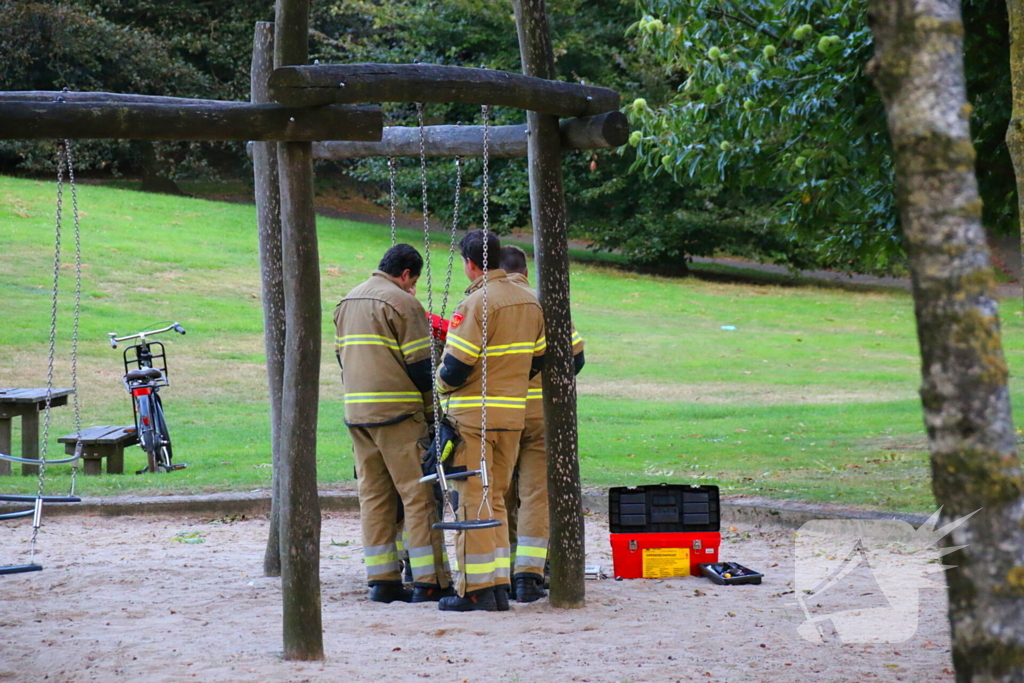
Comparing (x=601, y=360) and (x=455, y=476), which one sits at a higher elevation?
(x=455, y=476)

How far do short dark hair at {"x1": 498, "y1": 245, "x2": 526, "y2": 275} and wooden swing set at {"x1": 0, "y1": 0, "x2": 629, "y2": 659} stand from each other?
15.1 inches

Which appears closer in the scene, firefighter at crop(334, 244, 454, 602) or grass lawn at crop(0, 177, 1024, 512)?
firefighter at crop(334, 244, 454, 602)

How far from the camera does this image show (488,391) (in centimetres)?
638

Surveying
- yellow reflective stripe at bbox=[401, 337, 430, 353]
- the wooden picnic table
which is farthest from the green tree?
the wooden picnic table

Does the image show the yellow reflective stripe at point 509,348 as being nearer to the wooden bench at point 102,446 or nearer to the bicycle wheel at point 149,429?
the bicycle wheel at point 149,429

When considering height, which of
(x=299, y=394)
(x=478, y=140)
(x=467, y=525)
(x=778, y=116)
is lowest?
(x=467, y=525)

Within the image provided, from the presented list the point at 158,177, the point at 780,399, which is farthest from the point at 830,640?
the point at 158,177

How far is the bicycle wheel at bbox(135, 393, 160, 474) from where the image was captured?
34.5ft

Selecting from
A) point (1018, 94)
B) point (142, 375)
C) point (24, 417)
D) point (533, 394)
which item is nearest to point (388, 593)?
point (533, 394)

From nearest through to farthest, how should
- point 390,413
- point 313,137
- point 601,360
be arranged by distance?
point 313,137
point 390,413
point 601,360

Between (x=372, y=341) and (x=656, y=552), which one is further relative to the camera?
(x=656, y=552)

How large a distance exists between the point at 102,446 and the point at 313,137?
632 centimetres

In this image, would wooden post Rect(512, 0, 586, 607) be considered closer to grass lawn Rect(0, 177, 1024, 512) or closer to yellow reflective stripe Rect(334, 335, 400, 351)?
yellow reflective stripe Rect(334, 335, 400, 351)

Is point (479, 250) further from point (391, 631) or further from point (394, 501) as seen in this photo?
point (391, 631)
